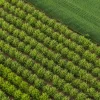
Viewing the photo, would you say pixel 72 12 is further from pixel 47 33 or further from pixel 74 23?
pixel 47 33

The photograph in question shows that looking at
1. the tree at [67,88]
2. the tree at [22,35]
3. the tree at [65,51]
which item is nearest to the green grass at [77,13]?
the tree at [65,51]

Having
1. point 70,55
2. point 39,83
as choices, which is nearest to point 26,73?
point 39,83

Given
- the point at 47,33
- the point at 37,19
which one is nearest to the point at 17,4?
the point at 37,19

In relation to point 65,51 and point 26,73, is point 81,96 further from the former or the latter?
point 26,73

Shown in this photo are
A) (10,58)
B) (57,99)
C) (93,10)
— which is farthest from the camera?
(93,10)

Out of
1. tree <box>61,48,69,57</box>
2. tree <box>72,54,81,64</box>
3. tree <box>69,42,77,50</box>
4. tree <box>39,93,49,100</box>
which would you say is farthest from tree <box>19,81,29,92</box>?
tree <box>69,42,77,50</box>

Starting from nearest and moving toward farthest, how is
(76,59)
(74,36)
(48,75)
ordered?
(48,75), (76,59), (74,36)

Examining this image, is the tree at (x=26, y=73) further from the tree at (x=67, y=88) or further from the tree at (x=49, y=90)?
the tree at (x=67, y=88)

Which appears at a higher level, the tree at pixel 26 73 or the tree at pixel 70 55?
the tree at pixel 70 55
